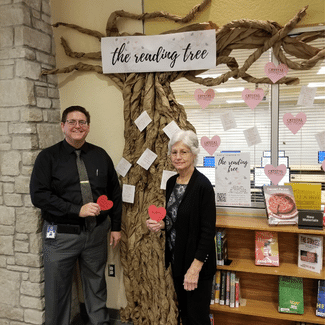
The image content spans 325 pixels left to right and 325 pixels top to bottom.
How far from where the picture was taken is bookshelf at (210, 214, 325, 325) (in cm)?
218

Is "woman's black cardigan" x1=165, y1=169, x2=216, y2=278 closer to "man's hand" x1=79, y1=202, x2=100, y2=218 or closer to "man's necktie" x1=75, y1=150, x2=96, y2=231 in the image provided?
"man's hand" x1=79, y1=202, x2=100, y2=218

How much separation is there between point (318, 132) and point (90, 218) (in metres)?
1.77

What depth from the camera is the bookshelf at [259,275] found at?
2176 millimetres

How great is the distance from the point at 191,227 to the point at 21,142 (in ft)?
4.88

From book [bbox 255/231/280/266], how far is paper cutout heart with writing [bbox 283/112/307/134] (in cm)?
77

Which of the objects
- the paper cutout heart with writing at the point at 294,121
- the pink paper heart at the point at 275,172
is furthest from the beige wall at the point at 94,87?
the paper cutout heart with writing at the point at 294,121

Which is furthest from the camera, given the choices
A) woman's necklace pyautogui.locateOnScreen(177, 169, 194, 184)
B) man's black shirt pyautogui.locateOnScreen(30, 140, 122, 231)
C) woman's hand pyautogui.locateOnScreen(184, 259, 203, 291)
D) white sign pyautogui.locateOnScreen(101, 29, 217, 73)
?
white sign pyautogui.locateOnScreen(101, 29, 217, 73)

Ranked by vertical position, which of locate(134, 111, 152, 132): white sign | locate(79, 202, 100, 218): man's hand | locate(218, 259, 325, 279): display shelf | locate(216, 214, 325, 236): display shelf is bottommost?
locate(218, 259, 325, 279): display shelf

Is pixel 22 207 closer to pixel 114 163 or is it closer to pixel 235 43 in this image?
pixel 114 163

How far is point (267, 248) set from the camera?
2.29 meters

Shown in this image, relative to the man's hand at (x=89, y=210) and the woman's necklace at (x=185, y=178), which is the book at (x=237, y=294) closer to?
the woman's necklace at (x=185, y=178)

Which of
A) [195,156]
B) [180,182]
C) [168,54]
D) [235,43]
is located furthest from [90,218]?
[235,43]

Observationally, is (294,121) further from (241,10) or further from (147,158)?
(147,158)

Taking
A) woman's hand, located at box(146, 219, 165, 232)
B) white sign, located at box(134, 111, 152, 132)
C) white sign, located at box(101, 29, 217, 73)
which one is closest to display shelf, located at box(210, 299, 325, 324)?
woman's hand, located at box(146, 219, 165, 232)
